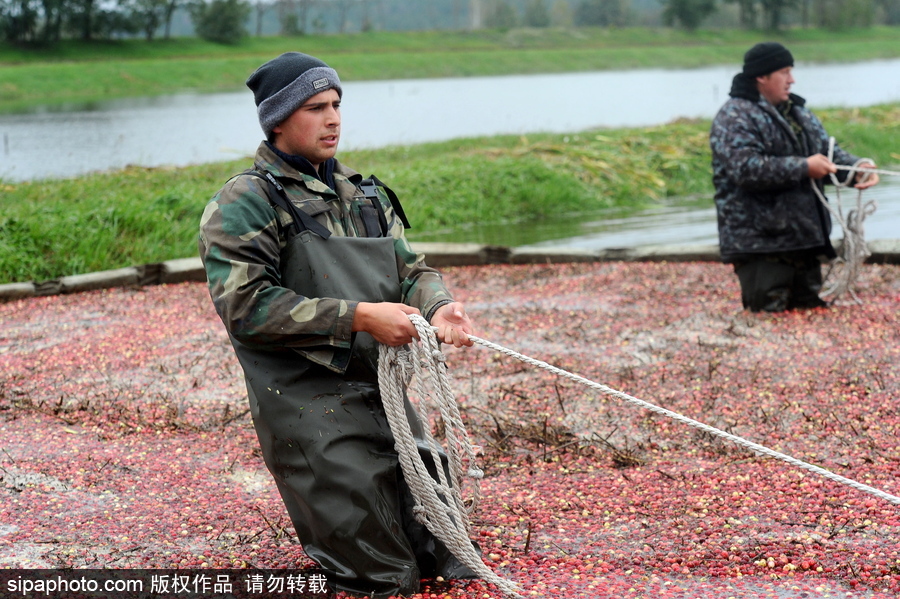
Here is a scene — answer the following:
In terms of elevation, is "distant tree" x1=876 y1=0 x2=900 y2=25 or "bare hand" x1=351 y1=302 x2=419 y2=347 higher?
"distant tree" x1=876 y1=0 x2=900 y2=25

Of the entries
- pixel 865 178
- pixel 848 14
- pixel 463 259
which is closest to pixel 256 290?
pixel 865 178

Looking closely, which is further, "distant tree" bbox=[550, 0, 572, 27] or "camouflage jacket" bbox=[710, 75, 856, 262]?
"distant tree" bbox=[550, 0, 572, 27]

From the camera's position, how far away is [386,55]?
53594 mm

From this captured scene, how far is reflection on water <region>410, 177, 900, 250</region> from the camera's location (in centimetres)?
1118

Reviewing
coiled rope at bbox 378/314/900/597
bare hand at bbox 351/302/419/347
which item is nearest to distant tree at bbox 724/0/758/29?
coiled rope at bbox 378/314/900/597

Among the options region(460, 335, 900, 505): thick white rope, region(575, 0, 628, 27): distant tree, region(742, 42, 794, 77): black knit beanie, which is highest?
region(575, 0, 628, 27): distant tree

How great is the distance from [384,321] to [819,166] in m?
4.56

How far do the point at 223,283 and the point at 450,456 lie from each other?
2.96 ft

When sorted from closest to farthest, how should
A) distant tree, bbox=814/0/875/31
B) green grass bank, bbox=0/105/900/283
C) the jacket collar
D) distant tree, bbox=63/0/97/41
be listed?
the jacket collar
green grass bank, bbox=0/105/900/283
distant tree, bbox=63/0/97/41
distant tree, bbox=814/0/875/31

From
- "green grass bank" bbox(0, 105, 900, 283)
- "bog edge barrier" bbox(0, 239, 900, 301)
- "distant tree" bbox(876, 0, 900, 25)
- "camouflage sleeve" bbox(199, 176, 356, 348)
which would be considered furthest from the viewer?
"distant tree" bbox(876, 0, 900, 25)

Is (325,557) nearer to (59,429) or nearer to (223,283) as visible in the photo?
(223,283)

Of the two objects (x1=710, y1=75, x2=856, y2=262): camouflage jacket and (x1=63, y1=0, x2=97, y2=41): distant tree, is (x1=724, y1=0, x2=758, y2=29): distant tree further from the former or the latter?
(x1=710, y1=75, x2=856, y2=262): camouflage jacket

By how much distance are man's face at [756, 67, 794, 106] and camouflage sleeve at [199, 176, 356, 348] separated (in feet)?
15.8

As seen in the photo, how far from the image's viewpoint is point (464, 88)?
39.2m
